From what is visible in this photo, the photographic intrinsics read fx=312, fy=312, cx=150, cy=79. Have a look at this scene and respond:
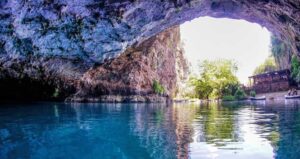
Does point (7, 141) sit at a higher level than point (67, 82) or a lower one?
lower

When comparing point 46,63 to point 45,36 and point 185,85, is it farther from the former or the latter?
point 185,85

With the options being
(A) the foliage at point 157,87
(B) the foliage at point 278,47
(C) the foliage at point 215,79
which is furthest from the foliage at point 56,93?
(B) the foliage at point 278,47

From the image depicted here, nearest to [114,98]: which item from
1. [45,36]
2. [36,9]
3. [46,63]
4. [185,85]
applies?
[46,63]

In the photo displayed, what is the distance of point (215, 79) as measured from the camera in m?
52.5

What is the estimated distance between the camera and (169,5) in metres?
17.6

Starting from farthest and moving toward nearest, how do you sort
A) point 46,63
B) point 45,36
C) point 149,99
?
point 149,99
point 46,63
point 45,36

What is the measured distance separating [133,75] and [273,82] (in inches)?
941

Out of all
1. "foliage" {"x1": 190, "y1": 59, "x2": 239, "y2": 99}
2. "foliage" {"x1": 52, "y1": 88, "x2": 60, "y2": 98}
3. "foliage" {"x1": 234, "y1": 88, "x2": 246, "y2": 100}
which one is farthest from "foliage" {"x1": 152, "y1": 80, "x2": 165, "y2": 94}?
"foliage" {"x1": 190, "y1": 59, "x2": 239, "y2": 99}

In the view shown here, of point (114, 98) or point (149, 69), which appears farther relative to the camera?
point (149, 69)

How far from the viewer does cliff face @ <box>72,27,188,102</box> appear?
32312 mm

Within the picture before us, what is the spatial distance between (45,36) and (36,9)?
3342mm

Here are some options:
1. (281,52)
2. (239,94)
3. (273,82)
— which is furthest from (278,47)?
(239,94)

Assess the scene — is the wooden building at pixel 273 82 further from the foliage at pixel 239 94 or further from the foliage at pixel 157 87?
the foliage at pixel 157 87

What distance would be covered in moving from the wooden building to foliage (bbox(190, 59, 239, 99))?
3273 millimetres
